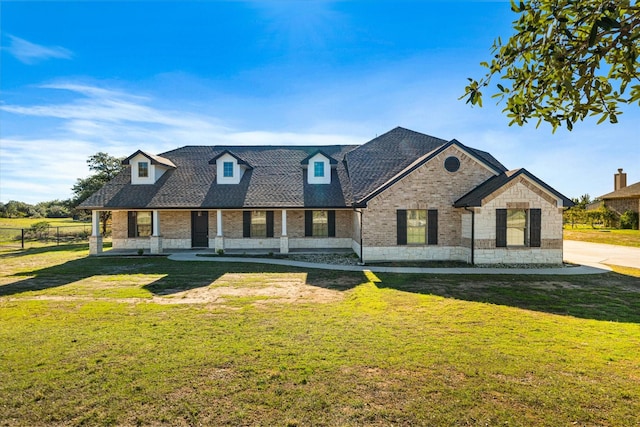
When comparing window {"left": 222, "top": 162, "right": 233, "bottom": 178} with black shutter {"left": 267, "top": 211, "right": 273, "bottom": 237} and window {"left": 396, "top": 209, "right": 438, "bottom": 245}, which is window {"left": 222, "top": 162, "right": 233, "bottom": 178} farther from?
window {"left": 396, "top": 209, "right": 438, "bottom": 245}

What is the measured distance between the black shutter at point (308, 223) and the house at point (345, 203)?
0.07m

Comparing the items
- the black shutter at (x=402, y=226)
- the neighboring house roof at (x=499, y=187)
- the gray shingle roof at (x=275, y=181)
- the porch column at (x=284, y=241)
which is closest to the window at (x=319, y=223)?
the gray shingle roof at (x=275, y=181)

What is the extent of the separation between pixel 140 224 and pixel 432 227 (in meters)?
18.2

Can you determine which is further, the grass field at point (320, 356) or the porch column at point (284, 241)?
the porch column at point (284, 241)

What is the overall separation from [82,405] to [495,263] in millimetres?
15918

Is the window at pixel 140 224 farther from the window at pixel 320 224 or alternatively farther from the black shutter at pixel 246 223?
the window at pixel 320 224

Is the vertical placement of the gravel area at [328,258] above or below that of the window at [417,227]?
below

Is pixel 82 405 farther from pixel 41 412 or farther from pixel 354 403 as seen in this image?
pixel 354 403

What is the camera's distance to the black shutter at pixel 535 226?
1532cm

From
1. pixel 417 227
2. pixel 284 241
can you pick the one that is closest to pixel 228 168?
pixel 284 241

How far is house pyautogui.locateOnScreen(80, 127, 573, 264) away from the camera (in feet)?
50.4

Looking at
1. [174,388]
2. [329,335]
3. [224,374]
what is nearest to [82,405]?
[174,388]

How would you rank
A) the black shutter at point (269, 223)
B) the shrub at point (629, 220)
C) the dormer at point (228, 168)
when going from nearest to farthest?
the black shutter at point (269, 223) → the dormer at point (228, 168) → the shrub at point (629, 220)

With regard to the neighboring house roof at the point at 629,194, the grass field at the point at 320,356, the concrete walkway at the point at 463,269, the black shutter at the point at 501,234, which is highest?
the neighboring house roof at the point at 629,194
